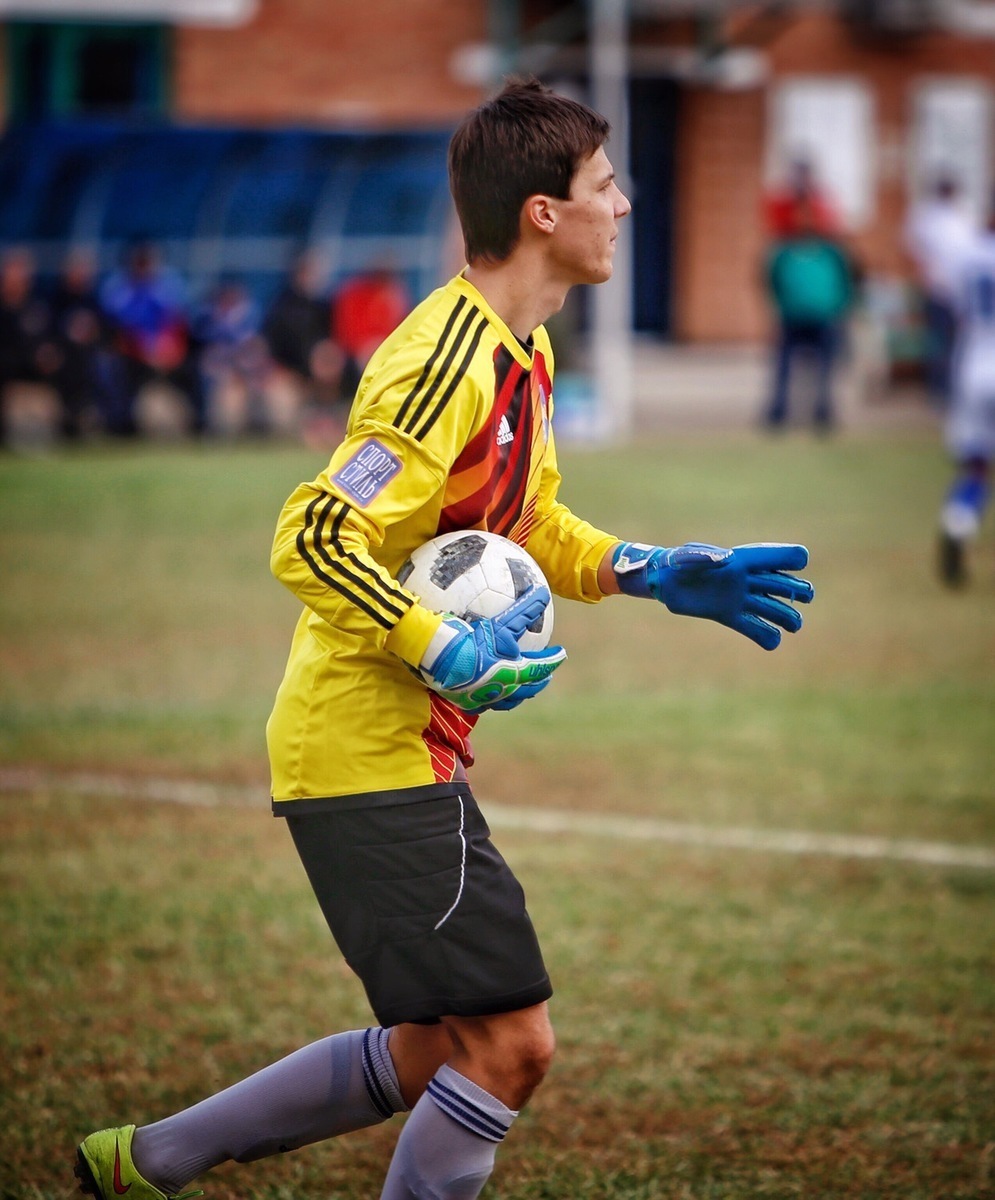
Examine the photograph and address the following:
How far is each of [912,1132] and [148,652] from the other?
20.8ft

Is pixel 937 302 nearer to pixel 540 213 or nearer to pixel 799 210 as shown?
pixel 799 210

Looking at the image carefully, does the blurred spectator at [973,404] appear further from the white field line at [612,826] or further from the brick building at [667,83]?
the brick building at [667,83]

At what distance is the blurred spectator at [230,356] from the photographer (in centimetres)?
1880

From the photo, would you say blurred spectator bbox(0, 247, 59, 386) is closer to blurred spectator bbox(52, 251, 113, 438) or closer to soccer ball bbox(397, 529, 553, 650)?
blurred spectator bbox(52, 251, 113, 438)

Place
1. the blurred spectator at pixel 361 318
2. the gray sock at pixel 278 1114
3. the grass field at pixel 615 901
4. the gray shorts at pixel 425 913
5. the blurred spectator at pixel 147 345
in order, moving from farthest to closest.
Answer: the blurred spectator at pixel 361 318, the blurred spectator at pixel 147 345, the grass field at pixel 615 901, the gray sock at pixel 278 1114, the gray shorts at pixel 425 913

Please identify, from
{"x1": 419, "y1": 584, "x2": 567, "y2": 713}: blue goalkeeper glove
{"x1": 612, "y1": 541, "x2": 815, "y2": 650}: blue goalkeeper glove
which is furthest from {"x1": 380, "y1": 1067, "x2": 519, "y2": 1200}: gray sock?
{"x1": 612, "y1": 541, "x2": 815, "y2": 650}: blue goalkeeper glove

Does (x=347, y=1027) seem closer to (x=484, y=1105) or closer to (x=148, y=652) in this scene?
(x=484, y=1105)

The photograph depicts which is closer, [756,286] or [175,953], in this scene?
[175,953]

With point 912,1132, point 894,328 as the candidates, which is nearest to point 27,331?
point 894,328

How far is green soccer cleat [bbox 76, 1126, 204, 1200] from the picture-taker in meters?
3.19

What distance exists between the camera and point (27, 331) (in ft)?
57.9

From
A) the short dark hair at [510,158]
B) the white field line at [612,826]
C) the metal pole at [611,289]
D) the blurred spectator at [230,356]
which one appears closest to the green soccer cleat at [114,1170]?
the short dark hair at [510,158]

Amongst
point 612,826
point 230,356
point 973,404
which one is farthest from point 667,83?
point 612,826

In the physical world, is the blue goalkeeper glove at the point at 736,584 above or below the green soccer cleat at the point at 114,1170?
above
